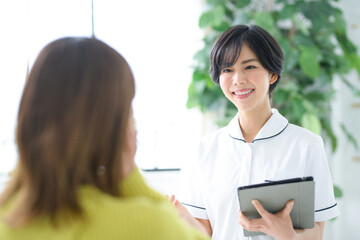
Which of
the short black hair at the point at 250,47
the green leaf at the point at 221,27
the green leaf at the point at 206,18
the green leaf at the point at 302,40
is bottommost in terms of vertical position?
the short black hair at the point at 250,47

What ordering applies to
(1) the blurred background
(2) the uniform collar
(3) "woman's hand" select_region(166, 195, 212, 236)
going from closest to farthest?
(3) "woman's hand" select_region(166, 195, 212, 236), (2) the uniform collar, (1) the blurred background

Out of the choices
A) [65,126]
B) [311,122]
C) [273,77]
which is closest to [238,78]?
[273,77]

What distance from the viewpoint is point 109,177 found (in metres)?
0.69

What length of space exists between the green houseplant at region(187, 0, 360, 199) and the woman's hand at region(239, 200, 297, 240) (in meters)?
1.35

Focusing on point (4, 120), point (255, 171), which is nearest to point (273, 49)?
point (255, 171)

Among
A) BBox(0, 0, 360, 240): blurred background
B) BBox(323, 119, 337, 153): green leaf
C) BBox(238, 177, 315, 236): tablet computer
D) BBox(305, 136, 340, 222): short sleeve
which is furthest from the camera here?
BBox(323, 119, 337, 153): green leaf

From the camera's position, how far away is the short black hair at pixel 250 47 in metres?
1.43

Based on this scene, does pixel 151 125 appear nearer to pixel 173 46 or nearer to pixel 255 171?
pixel 173 46

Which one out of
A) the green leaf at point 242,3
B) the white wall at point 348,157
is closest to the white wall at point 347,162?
the white wall at point 348,157

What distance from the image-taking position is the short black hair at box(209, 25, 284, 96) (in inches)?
56.2

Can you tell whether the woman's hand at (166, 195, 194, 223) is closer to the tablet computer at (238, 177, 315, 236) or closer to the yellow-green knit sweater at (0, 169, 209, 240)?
the tablet computer at (238, 177, 315, 236)

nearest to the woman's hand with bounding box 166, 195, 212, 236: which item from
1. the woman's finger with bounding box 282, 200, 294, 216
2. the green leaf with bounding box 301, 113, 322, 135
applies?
the woman's finger with bounding box 282, 200, 294, 216

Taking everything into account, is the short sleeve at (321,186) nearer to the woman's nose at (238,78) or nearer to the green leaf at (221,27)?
the woman's nose at (238,78)

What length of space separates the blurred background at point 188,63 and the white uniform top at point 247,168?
3.48 ft
